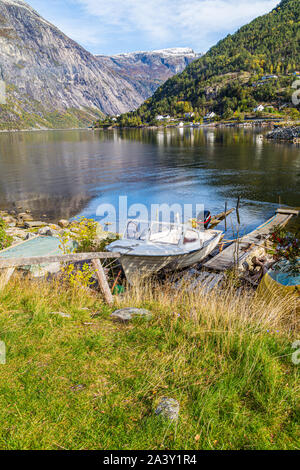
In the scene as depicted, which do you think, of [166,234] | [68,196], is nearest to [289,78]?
[68,196]

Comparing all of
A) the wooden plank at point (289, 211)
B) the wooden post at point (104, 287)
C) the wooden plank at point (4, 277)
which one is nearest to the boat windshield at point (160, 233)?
the wooden post at point (104, 287)

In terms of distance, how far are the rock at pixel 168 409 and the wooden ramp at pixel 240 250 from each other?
729 cm

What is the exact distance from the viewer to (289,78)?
198 m

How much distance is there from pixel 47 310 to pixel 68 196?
2981cm

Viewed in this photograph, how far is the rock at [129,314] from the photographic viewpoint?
586 centimetres

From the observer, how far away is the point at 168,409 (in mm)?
3490

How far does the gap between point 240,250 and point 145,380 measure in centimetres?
1234

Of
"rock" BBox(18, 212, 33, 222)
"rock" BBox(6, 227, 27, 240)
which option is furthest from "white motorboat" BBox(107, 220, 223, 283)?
"rock" BBox(18, 212, 33, 222)

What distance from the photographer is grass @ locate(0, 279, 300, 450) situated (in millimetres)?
3219

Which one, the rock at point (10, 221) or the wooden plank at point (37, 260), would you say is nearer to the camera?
the wooden plank at point (37, 260)

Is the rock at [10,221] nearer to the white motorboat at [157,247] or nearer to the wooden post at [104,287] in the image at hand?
the white motorboat at [157,247]

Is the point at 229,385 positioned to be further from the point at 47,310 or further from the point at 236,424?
the point at 47,310

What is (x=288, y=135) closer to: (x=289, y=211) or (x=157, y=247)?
(x=289, y=211)

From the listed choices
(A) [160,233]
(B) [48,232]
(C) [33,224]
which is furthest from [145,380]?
(C) [33,224]
